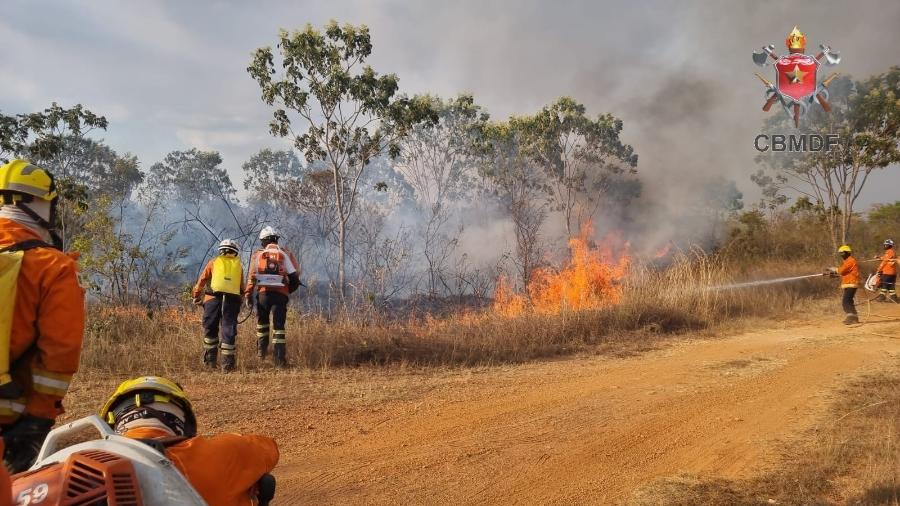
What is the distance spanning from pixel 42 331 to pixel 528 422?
14.2 ft

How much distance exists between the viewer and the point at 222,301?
806 cm

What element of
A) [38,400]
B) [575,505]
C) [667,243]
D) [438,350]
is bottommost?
[575,505]

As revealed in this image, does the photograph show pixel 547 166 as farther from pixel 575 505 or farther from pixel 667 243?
pixel 575 505

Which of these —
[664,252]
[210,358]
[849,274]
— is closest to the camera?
[210,358]

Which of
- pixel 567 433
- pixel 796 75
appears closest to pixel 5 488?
pixel 567 433

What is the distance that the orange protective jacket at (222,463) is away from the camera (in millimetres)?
1616

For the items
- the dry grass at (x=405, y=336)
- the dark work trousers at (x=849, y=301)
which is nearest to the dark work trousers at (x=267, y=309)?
the dry grass at (x=405, y=336)

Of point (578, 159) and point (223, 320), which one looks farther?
point (578, 159)

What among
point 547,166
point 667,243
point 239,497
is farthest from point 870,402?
point 547,166

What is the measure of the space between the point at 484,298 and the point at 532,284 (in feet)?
11.9

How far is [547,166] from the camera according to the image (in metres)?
26.6

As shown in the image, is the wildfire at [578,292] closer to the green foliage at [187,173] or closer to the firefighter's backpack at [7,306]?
the firefighter's backpack at [7,306]

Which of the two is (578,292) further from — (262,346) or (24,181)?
(24,181)

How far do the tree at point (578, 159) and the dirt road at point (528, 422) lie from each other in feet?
59.2
